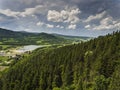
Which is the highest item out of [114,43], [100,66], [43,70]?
[114,43]

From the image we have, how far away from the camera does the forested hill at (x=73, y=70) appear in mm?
102312

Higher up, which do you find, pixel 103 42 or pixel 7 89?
pixel 103 42

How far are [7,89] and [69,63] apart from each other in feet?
143

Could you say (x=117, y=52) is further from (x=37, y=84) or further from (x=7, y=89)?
(x=7, y=89)

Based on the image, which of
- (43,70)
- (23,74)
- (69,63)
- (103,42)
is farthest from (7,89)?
(103,42)

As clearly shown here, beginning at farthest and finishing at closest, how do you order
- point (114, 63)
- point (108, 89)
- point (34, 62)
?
point (34, 62) → point (114, 63) → point (108, 89)

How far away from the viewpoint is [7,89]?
15475 centimetres

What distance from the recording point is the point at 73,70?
427 ft

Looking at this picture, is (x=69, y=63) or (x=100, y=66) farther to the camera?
(x=69, y=63)

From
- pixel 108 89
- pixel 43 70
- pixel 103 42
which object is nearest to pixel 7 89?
pixel 43 70

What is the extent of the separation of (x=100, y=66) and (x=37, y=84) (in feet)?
173

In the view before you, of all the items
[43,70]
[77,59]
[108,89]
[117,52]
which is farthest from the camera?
[43,70]

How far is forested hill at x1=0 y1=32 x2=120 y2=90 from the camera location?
336ft

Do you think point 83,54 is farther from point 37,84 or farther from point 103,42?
point 37,84
